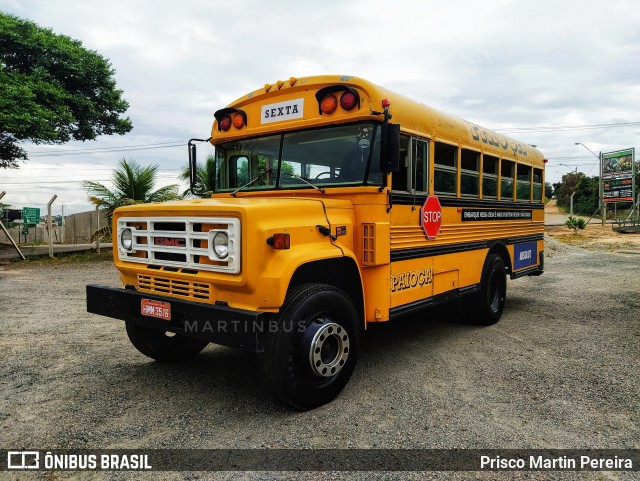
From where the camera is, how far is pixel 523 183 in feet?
24.3

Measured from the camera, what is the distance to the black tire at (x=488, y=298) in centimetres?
632

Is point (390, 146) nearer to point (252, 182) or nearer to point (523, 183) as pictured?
point (252, 182)

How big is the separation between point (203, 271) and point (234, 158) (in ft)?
6.13

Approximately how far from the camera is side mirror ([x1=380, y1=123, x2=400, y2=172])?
154 inches

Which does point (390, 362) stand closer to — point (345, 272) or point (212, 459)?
point (345, 272)

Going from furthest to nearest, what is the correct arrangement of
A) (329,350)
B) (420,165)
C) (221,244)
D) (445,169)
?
(445,169)
(420,165)
(329,350)
(221,244)

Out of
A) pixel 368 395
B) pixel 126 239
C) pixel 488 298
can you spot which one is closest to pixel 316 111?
pixel 126 239

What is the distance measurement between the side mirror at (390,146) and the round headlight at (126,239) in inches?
91.0

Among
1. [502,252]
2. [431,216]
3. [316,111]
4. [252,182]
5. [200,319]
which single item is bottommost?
[200,319]

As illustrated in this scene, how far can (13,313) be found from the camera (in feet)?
23.6

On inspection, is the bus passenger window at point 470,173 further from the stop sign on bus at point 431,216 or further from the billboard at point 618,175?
the billboard at point 618,175

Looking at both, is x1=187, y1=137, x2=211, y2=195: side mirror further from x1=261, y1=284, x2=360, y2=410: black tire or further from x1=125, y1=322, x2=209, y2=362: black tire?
x1=261, y1=284, x2=360, y2=410: black tire

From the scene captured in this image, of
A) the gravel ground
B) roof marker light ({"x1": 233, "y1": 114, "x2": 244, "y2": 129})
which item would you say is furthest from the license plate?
roof marker light ({"x1": 233, "y1": 114, "x2": 244, "y2": 129})

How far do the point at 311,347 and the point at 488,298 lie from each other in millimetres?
3776
